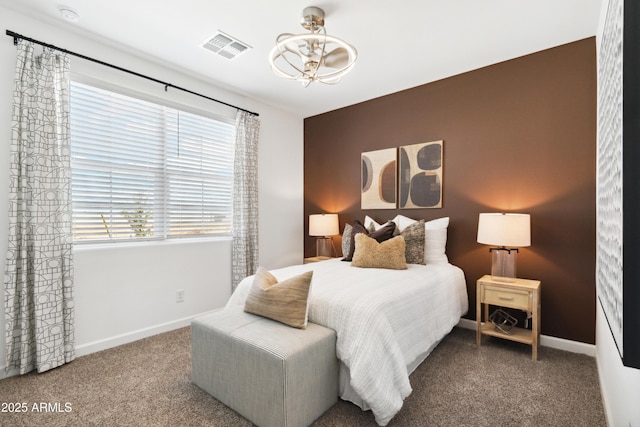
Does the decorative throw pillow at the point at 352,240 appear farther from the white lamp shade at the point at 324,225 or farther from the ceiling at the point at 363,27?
the ceiling at the point at 363,27

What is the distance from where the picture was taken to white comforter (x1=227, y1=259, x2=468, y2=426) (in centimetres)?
169

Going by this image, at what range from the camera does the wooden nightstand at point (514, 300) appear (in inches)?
98.4

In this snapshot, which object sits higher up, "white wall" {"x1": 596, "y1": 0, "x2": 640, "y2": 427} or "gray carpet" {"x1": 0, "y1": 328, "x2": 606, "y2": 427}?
"white wall" {"x1": 596, "y1": 0, "x2": 640, "y2": 427}

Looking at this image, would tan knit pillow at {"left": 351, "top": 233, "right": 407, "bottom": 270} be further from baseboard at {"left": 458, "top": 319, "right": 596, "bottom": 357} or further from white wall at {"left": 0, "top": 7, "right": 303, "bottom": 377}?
white wall at {"left": 0, "top": 7, "right": 303, "bottom": 377}

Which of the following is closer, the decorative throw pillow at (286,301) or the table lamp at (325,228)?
the decorative throw pillow at (286,301)

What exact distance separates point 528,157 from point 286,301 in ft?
8.60

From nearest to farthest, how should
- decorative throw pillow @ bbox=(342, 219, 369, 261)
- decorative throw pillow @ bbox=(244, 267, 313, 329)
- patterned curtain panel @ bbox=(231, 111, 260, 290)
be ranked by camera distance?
decorative throw pillow @ bbox=(244, 267, 313, 329), decorative throw pillow @ bbox=(342, 219, 369, 261), patterned curtain panel @ bbox=(231, 111, 260, 290)

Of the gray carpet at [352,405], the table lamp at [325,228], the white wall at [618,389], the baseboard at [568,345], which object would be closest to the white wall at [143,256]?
the gray carpet at [352,405]

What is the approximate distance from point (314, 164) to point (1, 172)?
3.34 m

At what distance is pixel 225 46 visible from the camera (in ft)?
9.07

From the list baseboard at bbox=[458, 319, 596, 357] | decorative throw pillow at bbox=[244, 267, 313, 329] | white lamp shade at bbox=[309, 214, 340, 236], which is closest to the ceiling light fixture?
decorative throw pillow at bbox=[244, 267, 313, 329]

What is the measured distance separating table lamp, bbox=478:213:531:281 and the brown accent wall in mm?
241

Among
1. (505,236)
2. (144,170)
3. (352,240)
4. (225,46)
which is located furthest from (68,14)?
(505,236)

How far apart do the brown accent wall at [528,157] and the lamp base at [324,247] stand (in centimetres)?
81
